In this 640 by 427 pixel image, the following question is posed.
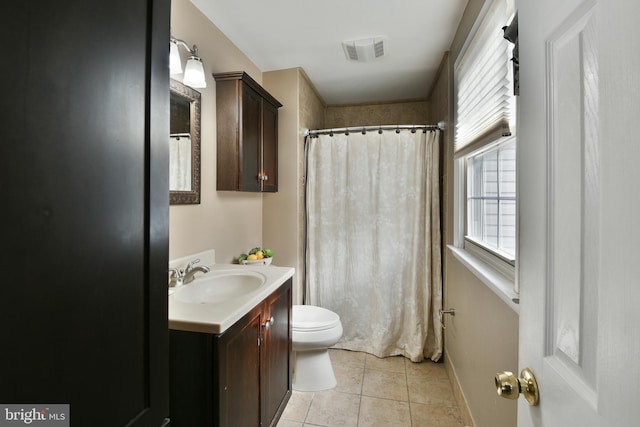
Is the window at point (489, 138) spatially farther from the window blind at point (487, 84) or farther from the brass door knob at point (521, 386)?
the brass door knob at point (521, 386)

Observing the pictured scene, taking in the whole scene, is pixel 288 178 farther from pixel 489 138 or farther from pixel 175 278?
pixel 489 138

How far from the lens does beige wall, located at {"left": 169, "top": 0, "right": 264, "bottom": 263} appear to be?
161cm

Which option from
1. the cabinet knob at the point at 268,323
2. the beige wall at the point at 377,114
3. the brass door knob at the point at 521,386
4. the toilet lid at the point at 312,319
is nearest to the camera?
the brass door knob at the point at 521,386

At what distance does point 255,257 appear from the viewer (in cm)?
218

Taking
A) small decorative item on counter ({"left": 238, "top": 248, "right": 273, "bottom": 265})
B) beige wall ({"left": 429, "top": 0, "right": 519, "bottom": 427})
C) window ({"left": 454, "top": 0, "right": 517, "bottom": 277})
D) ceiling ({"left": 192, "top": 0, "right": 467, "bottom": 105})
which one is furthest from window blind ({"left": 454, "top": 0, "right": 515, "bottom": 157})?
small decorative item on counter ({"left": 238, "top": 248, "right": 273, "bottom": 265})

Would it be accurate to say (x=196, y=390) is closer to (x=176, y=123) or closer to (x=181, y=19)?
(x=176, y=123)

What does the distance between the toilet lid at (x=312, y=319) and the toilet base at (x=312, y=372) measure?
219 millimetres

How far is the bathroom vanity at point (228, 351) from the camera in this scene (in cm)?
106

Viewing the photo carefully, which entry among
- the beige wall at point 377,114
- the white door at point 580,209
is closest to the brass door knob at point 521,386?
the white door at point 580,209

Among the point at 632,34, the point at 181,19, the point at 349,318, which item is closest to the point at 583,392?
the point at 632,34

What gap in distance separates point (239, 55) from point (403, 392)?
273 cm

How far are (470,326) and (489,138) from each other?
1.03 m

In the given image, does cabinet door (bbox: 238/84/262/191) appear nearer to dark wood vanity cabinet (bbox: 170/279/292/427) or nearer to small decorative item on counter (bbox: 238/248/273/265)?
small decorative item on counter (bbox: 238/248/273/265)
